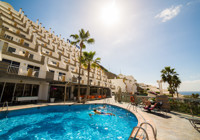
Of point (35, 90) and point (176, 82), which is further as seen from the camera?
point (176, 82)

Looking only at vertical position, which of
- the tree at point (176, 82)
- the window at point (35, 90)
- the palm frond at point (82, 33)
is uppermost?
the palm frond at point (82, 33)

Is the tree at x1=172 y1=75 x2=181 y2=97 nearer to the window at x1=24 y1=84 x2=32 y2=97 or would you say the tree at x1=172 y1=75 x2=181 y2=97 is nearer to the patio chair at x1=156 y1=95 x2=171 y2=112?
the patio chair at x1=156 y1=95 x2=171 y2=112

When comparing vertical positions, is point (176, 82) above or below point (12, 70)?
below

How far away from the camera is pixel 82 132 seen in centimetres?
677

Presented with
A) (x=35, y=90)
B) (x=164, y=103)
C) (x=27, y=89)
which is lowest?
(x=164, y=103)

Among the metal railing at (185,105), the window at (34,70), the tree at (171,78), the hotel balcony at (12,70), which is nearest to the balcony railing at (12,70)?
the hotel balcony at (12,70)

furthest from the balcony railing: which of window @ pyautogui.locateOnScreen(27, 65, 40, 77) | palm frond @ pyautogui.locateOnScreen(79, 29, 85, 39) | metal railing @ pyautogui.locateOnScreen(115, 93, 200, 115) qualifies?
metal railing @ pyautogui.locateOnScreen(115, 93, 200, 115)

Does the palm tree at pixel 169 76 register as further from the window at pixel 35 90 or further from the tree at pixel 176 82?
the window at pixel 35 90

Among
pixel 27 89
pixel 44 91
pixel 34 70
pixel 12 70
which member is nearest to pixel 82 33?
pixel 34 70

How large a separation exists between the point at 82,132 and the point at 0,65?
12654 mm

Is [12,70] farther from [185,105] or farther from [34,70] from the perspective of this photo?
[185,105]

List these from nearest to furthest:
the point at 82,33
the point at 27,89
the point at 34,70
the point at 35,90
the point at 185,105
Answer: the point at 185,105
the point at 27,89
the point at 35,90
the point at 34,70
the point at 82,33

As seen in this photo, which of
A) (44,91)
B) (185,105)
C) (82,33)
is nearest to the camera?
(185,105)

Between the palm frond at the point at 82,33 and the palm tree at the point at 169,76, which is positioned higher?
the palm frond at the point at 82,33
